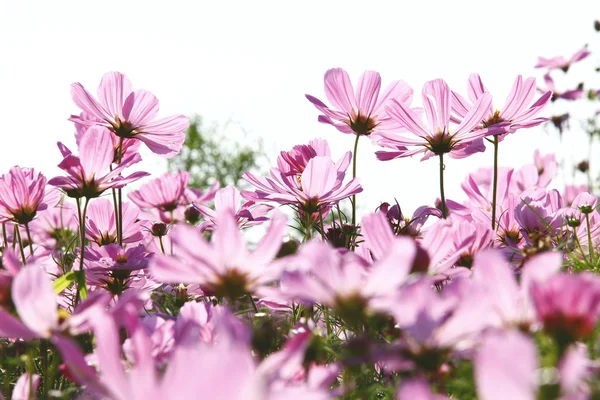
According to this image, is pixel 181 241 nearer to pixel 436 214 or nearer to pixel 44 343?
pixel 44 343

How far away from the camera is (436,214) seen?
3.16ft

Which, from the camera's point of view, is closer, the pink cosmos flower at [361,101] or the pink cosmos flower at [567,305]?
the pink cosmos flower at [567,305]

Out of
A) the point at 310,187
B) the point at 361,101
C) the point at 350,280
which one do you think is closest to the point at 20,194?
the point at 310,187

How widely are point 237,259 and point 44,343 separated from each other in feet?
1.28

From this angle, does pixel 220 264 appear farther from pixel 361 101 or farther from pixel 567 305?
pixel 361 101

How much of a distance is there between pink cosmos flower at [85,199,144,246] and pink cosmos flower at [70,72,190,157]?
137 millimetres

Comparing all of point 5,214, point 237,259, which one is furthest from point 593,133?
point 237,259

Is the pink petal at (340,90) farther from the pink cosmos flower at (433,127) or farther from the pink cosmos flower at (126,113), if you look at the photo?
the pink cosmos flower at (126,113)

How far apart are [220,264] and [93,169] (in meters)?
0.46

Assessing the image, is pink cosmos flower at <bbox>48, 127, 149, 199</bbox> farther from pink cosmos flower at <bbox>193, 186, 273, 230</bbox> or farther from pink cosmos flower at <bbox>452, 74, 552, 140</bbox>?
pink cosmos flower at <bbox>452, 74, 552, 140</bbox>

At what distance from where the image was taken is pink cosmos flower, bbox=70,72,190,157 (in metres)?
0.96

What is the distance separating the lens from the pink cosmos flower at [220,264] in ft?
1.38

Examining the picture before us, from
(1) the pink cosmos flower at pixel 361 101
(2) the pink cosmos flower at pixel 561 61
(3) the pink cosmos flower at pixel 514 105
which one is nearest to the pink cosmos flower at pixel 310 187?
(1) the pink cosmos flower at pixel 361 101

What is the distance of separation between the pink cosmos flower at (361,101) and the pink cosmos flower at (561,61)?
→ 2610 millimetres
